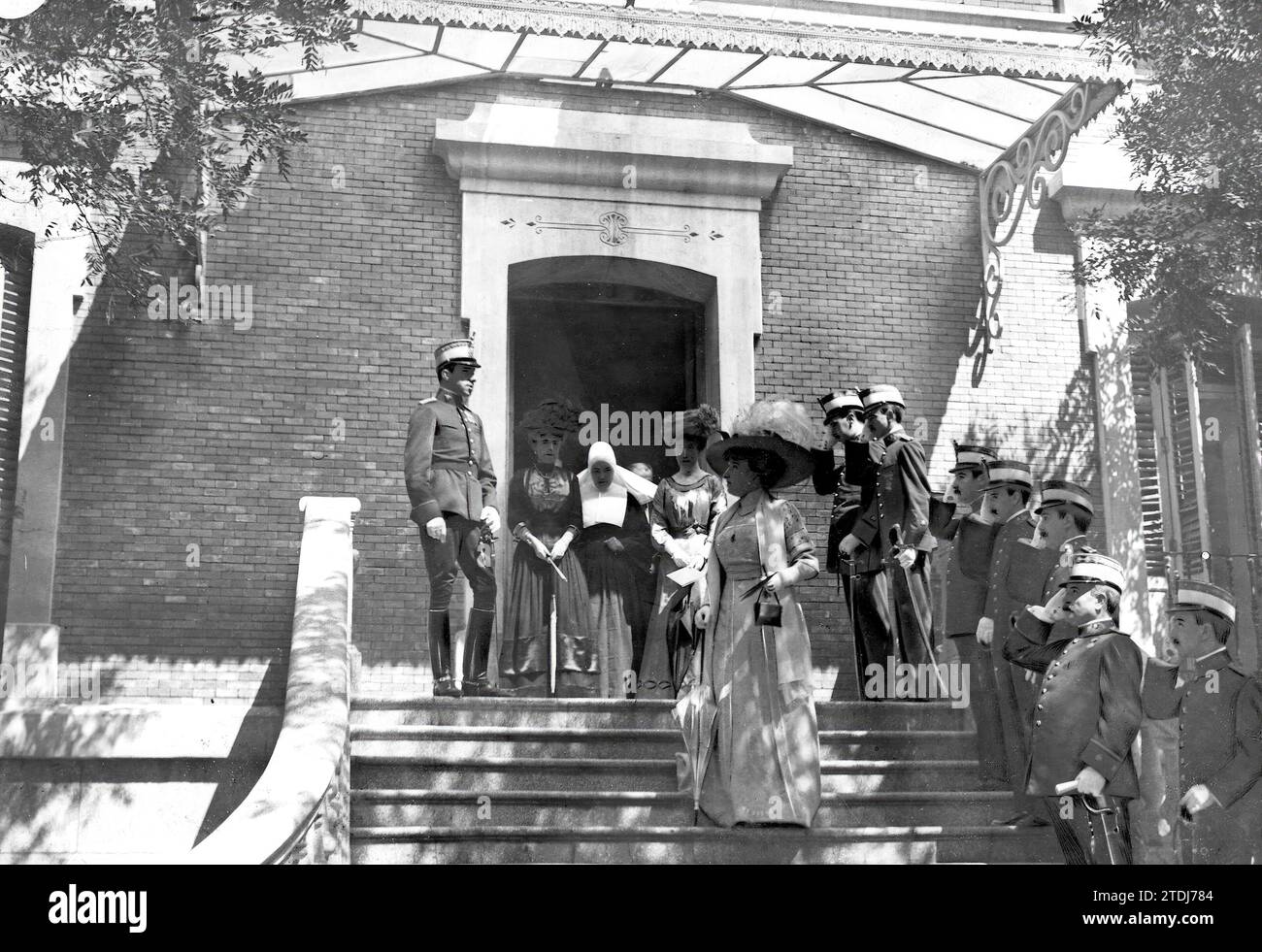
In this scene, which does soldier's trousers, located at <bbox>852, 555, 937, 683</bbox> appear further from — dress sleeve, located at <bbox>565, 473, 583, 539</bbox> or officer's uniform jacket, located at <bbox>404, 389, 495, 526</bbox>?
officer's uniform jacket, located at <bbox>404, 389, 495, 526</bbox>

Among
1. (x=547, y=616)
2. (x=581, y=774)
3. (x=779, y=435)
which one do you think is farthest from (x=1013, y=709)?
(x=547, y=616)

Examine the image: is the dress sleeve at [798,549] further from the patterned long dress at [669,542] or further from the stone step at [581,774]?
the patterned long dress at [669,542]

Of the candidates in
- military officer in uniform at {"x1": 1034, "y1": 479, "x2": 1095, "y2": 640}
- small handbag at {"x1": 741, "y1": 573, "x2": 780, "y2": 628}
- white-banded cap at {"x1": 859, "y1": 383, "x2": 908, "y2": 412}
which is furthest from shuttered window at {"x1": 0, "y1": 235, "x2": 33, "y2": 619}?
military officer in uniform at {"x1": 1034, "y1": 479, "x2": 1095, "y2": 640}

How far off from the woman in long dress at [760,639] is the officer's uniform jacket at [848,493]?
919 mm

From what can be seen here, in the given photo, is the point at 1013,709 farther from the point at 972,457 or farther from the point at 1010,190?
the point at 1010,190

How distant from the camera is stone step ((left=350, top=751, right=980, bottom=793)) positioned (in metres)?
6.10

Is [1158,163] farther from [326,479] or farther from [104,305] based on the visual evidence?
[104,305]

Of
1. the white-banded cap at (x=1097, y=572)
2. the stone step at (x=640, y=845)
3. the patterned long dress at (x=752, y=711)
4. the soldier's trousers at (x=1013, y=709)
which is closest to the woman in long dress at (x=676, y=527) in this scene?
the patterned long dress at (x=752, y=711)

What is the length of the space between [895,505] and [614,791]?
200 cm

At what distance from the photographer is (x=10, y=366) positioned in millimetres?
8070

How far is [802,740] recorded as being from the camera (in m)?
5.98

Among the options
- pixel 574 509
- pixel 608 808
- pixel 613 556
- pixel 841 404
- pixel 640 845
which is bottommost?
pixel 640 845

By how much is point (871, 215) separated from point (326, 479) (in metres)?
3.46

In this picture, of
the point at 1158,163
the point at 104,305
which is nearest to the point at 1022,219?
the point at 1158,163
